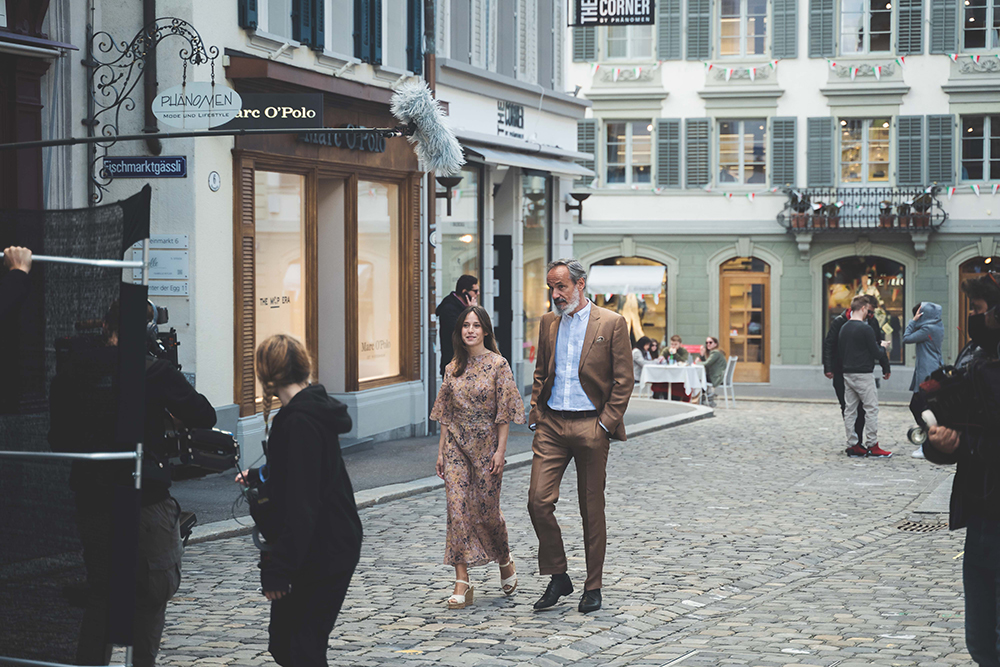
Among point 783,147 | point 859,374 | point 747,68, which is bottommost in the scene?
point 859,374

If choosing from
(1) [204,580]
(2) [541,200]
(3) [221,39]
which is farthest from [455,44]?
(1) [204,580]

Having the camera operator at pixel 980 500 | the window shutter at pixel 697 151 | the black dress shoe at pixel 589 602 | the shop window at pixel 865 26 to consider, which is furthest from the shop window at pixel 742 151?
the camera operator at pixel 980 500

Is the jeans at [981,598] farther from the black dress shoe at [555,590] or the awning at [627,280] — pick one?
the awning at [627,280]

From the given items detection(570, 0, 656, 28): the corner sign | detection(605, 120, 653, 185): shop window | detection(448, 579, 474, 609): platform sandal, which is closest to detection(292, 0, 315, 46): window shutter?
detection(570, 0, 656, 28): the corner sign

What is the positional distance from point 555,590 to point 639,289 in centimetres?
2500

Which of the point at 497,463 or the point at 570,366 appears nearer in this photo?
the point at 570,366

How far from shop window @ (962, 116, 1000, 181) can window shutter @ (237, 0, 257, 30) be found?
21958 millimetres

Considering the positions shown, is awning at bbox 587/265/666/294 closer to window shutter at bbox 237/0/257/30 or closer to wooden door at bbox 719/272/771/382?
wooden door at bbox 719/272/771/382

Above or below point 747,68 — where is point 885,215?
below

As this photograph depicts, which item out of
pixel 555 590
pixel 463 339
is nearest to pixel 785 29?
pixel 463 339

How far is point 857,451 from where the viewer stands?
15781 millimetres

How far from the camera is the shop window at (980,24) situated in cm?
3077

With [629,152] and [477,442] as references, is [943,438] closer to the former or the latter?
[477,442]

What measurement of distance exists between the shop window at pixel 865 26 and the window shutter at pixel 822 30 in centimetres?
26
